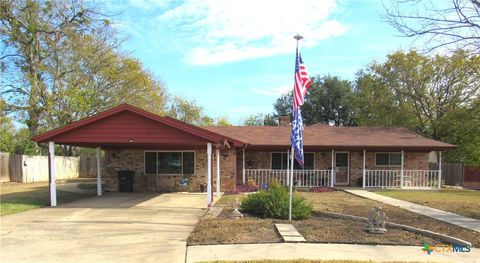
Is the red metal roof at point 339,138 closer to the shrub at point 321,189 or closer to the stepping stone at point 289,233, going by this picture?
the shrub at point 321,189

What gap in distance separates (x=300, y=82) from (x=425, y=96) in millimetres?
24822

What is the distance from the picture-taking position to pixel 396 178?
2172 centimetres

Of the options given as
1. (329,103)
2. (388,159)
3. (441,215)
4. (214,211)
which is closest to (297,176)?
(388,159)

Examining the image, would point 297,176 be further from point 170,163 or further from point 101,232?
point 101,232

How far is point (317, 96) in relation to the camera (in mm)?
42594

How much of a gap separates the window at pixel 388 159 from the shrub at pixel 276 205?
484 inches

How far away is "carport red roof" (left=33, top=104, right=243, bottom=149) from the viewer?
1355 centimetres

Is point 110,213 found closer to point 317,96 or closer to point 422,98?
point 422,98

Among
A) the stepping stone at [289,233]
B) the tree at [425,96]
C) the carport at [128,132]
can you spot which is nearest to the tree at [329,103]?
the tree at [425,96]

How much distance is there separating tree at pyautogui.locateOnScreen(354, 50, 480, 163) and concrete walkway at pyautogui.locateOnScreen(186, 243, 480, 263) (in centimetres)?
2287

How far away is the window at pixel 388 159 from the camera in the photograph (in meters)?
A: 22.0

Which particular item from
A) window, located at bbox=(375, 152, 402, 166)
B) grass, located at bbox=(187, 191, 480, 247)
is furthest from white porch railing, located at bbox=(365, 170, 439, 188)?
grass, located at bbox=(187, 191, 480, 247)

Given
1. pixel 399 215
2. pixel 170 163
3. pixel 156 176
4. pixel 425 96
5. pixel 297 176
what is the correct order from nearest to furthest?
pixel 399 215 → pixel 156 176 → pixel 170 163 → pixel 297 176 → pixel 425 96

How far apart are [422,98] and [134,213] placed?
26484 millimetres
